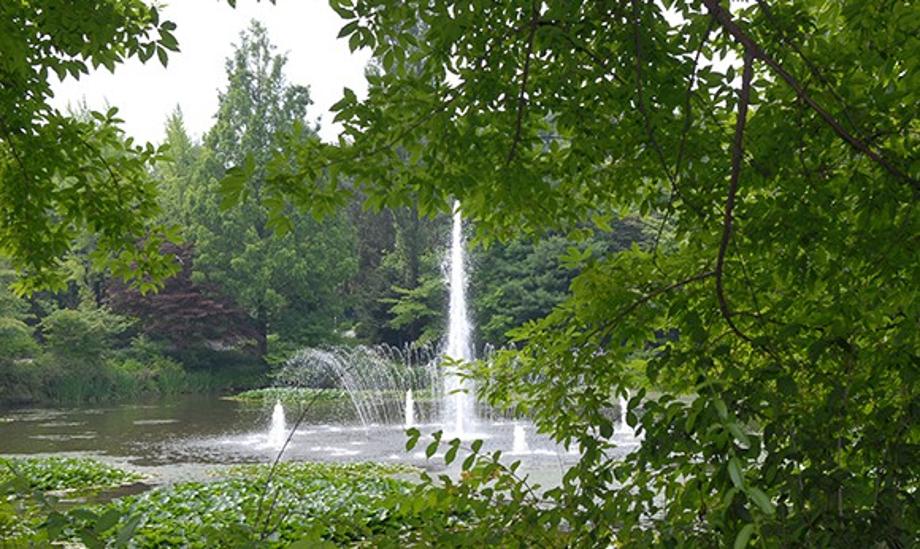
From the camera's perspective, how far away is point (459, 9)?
7.36ft

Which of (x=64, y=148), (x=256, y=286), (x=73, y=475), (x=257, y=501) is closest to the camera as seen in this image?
(x=64, y=148)

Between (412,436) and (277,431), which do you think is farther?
(277,431)

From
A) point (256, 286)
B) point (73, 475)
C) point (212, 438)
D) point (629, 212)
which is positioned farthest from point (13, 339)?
point (629, 212)

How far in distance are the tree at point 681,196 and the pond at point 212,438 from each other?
7665 millimetres

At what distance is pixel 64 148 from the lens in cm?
406

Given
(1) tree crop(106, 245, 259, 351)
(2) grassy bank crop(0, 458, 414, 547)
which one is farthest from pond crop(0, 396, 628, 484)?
(1) tree crop(106, 245, 259, 351)

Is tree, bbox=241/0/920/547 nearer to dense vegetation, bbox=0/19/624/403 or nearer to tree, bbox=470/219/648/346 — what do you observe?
dense vegetation, bbox=0/19/624/403

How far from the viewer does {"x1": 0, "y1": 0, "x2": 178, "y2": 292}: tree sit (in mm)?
→ 3400

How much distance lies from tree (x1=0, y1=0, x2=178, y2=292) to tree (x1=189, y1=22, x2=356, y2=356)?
70.3 feet

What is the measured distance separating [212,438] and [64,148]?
38.1 ft

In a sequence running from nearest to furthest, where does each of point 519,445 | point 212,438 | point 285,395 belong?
point 519,445 → point 212,438 → point 285,395

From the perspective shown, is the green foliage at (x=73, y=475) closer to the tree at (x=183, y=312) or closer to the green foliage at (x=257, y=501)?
the green foliage at (x=257, y=501)

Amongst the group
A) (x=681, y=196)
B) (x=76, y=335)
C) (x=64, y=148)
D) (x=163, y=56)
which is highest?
(x=76, y=335)

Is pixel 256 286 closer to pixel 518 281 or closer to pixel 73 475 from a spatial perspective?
pixel 518 281
